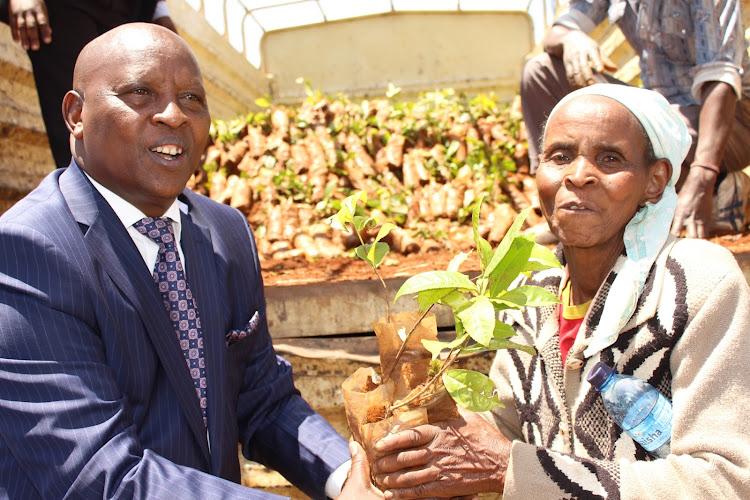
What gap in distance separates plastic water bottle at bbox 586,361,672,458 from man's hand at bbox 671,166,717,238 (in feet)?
5.49

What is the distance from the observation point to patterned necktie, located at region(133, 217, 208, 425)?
164 cm

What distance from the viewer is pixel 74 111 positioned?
64.3 inches

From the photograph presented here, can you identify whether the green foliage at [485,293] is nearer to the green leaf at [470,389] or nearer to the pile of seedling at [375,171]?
the green leaf at [470,389]

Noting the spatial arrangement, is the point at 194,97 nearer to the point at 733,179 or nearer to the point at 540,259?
the point at 540,259

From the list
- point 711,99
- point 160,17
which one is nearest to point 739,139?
point 711,99

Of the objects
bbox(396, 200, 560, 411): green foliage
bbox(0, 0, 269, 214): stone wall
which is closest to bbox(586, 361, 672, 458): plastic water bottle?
bbox(396, 200, 560, 411): green foliage

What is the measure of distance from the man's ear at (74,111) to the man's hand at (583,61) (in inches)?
87.9

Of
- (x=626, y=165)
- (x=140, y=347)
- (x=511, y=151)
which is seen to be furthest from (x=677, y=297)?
(x=511, y=151)

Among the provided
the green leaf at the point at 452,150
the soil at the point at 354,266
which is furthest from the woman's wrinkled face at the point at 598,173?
the green leaf at the point at 452,150

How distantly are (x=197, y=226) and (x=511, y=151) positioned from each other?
339 centimetres

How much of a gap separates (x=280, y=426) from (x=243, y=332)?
306 millimetres

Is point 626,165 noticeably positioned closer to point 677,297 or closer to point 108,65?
point 677,297

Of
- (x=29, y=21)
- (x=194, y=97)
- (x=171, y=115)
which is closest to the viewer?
(x=171, y=115)

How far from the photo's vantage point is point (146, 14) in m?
2.96
